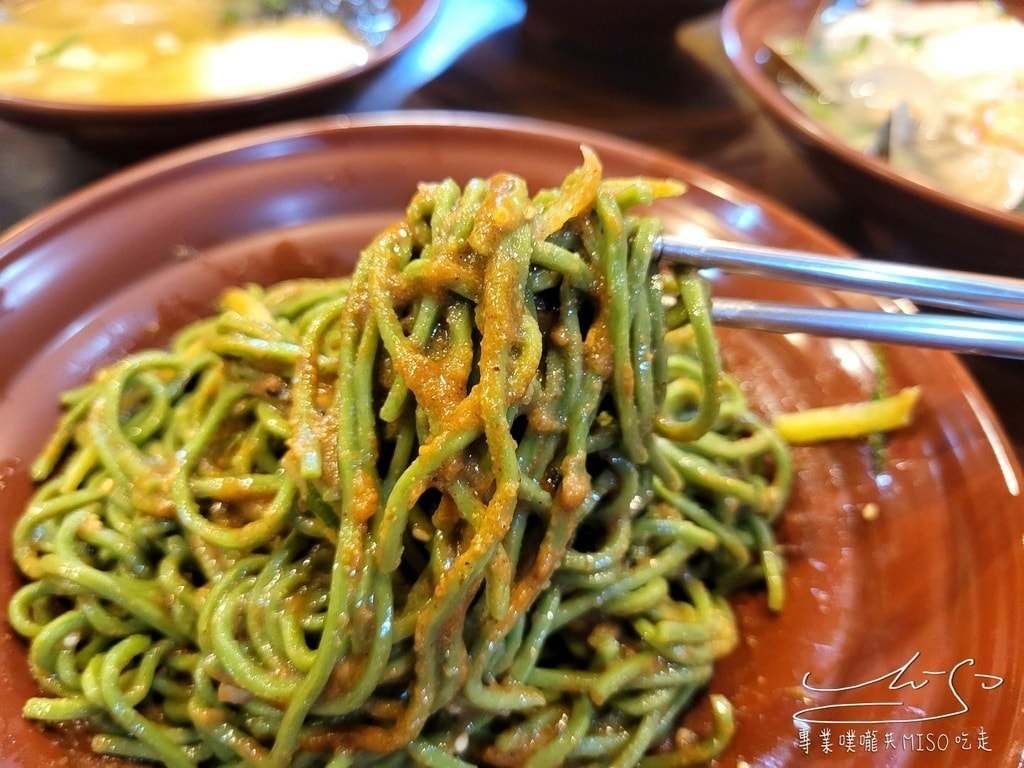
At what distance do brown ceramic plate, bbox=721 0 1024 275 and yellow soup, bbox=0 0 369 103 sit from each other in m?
1.68

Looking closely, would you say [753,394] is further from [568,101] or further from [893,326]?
[568,101]

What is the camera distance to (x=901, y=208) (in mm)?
2346

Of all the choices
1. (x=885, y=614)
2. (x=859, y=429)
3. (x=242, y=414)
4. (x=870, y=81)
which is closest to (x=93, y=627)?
(x=242, y=414)

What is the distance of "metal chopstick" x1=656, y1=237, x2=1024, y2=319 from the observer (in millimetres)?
1369

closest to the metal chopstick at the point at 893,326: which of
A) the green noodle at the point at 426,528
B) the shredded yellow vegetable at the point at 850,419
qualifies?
the green noodle at the point at 426,528

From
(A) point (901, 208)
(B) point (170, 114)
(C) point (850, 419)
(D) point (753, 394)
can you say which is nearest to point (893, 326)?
(C) point (850, 419)

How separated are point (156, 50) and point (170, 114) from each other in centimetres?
116

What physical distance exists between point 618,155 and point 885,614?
150 cm

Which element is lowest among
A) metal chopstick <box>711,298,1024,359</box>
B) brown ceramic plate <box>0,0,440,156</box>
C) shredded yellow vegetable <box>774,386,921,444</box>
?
shredded yellow vegetable <box>774,386,921,444</box>

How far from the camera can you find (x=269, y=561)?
154 centimetres

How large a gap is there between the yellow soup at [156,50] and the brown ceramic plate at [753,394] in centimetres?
89

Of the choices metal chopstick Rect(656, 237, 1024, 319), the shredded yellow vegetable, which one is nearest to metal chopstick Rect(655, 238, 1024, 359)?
metal chopstick Rect(656, 237, 1024, 319)

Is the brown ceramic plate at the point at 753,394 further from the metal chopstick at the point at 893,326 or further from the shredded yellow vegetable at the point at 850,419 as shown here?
the metal chopstick at the point at 893,326

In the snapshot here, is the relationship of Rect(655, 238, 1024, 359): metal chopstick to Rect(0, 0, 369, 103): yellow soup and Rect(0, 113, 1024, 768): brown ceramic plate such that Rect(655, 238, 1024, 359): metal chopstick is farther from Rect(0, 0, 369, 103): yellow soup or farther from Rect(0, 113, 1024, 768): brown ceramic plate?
Rect(0, 0, 369, 103): yellow soup
